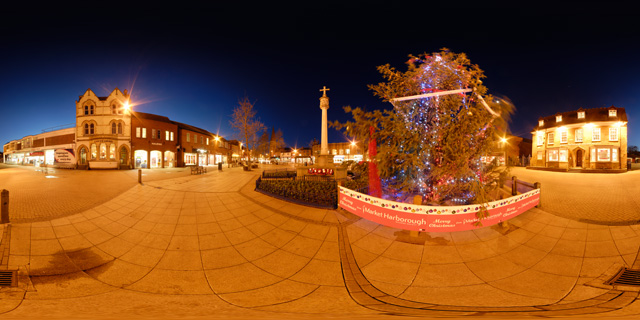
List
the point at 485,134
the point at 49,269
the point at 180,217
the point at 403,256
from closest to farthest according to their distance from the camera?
the point at 49,269, the point at 403,256, the point at 485,134, the point at 180,217

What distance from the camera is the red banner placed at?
494 cm

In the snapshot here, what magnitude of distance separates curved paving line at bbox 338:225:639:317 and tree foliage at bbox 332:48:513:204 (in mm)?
2261

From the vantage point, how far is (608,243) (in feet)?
16.6

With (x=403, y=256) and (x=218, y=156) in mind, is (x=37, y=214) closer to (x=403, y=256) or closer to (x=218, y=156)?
(x=403, y=256)

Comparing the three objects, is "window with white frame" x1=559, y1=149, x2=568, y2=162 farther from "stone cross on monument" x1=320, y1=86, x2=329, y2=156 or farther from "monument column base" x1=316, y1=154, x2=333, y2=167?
"monument column base" x1=316, y1=154, x2=333, y2=167

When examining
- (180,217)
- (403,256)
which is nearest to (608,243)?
(403,256)

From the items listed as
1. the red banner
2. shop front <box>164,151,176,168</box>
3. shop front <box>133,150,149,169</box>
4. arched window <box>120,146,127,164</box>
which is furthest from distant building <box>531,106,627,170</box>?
arched window <box>120,146,127,164</box>

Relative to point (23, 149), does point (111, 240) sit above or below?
below

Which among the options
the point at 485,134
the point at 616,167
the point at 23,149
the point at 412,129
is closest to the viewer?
the point at 485,134

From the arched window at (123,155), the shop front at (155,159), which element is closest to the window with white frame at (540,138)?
the shop front at (155,159)

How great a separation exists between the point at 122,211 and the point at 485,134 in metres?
11.1

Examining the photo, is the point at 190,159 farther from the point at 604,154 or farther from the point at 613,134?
the point at 613,134

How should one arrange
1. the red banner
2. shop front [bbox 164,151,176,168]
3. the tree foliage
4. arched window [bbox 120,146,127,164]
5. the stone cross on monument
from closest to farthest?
the red banner
the tree foliage
the stone cross on monument
arched window [bbox 120,146,127,164]
shop front [bbox 164,151,176,168]

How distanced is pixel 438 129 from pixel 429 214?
2.22 meters
